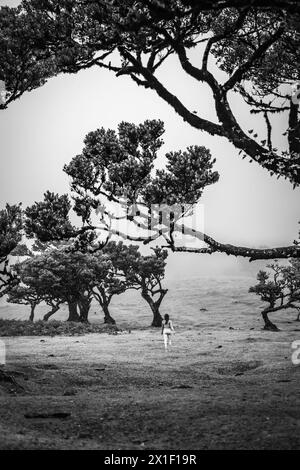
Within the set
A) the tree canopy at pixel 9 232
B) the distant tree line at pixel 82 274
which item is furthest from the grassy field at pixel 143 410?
the distant tree line at pixel 82 274

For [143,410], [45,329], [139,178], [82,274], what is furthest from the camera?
[82,274]

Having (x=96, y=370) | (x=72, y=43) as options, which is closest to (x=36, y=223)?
(x=96, y=370)

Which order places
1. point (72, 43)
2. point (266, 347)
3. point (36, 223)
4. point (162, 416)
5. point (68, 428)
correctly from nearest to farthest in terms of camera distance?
point (68, 428), point (162, 416), point (72, 43), point (36, 223), point (266, 347)

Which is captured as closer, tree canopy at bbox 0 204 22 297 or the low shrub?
tree canopy at bbox 0 204 22 297

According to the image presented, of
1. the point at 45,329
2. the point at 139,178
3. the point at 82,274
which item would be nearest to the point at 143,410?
the point at 139,178

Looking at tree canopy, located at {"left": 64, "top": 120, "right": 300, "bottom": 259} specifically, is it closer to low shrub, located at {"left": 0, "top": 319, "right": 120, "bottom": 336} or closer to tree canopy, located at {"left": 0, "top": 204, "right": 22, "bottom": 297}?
tree canopy, located at {"left": 0, "top": 204, "right": 22, "bottom": 297}

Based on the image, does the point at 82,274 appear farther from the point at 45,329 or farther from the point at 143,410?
the point at 143,410

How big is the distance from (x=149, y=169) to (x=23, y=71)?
6.13 m

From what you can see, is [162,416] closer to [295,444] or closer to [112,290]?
[295,444]

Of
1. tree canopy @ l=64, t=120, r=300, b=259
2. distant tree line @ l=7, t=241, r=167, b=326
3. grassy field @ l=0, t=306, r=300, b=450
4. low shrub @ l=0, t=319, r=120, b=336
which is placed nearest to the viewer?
grassy field @ l=0, t=306, r=300, b=450

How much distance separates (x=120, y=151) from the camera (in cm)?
1582

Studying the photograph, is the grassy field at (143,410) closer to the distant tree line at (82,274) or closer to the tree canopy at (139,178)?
the tree canopy at (139,178)

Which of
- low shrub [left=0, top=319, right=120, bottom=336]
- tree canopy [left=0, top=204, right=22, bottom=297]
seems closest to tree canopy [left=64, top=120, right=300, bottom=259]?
tree canopy [left=0, top=204, right=22, bottom=297]


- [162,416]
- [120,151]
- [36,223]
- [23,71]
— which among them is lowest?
[162,416]
